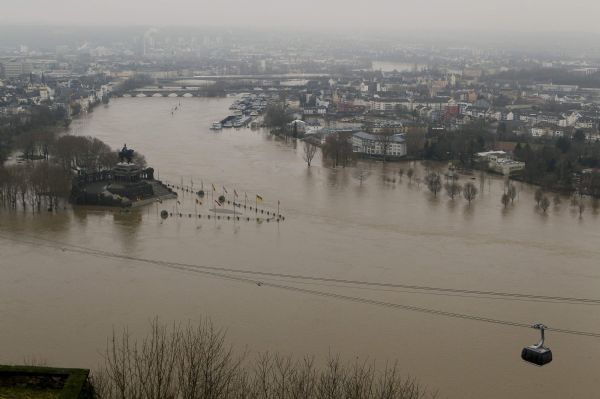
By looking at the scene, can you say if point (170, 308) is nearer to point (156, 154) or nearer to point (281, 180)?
point (281, 180)

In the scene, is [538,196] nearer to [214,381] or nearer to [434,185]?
[434,185]

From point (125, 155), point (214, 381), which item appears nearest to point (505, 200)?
point (125, 155)

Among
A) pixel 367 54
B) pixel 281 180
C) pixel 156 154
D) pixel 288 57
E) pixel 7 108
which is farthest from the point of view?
pixel 367 54

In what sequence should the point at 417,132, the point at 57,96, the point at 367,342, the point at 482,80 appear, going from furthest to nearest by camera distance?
the point at 482,80 → the point at 57,96 → the point at 417,132 → the point at 367,342

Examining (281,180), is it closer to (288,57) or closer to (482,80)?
(482,80)

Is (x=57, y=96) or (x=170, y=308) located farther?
(x=57, y=96)

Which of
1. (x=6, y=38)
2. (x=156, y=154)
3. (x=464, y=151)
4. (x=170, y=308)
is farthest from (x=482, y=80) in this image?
(x=6, y=38)

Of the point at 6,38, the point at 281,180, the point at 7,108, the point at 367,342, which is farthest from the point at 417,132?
the point at 6,38
